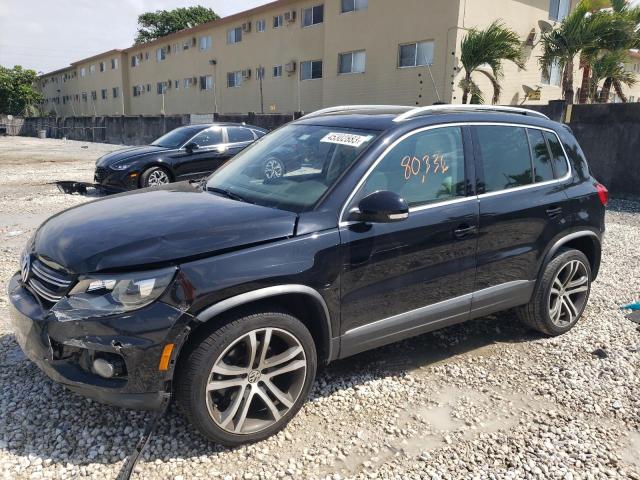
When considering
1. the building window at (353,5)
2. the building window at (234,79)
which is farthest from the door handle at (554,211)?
the building window at (234,79)

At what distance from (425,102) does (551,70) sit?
24.2 feet

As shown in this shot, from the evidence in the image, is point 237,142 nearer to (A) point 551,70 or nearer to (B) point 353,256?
(B) point 353,256

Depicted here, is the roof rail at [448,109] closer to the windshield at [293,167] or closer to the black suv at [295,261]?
the black suv at [295,261]

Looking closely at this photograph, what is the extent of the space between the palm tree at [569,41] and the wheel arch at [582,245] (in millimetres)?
13349

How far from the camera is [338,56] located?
23344 mm

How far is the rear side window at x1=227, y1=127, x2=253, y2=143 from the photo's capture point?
A: 427 inches

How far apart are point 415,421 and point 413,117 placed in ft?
6.37

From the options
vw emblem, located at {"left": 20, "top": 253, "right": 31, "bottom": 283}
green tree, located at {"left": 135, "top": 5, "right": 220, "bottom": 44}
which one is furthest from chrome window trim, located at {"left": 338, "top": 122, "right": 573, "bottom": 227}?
Result: green tree, located at {"left": 135, "top": 5, "right": 220, "bottom": 44}

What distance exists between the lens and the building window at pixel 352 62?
73.2ft

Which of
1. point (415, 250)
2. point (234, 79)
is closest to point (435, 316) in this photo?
point (415, 250)

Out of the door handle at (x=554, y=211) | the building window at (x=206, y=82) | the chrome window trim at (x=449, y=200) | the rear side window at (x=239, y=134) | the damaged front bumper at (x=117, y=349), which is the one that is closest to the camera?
the damaged front bumper at (x=117, y=349)

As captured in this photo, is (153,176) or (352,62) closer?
(153,176)

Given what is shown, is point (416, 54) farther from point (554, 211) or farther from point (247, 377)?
point (247, 377)

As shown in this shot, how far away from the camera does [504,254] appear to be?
3.62 m
